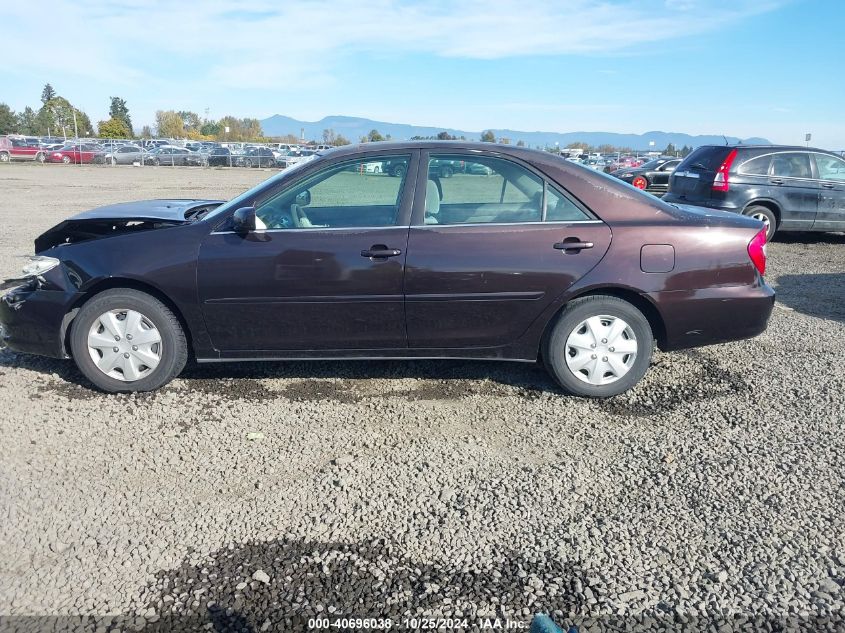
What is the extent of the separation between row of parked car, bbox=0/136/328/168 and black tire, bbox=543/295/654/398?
3739 cm

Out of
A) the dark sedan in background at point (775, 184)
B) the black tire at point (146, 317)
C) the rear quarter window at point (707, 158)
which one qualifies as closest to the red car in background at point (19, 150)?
the rear quarter window at point (707, 158)

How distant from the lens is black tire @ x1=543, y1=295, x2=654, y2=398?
4.29m

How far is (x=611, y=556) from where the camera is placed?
2801mm

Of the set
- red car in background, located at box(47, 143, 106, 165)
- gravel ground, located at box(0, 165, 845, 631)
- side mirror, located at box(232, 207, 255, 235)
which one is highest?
red car in background, located at box(47, 143, 106, 165)

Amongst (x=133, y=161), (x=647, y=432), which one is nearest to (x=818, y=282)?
(x=647, y=432)

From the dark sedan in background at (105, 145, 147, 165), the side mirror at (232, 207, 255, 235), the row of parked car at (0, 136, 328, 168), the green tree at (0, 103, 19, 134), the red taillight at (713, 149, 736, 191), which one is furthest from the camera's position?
the green tree at (0, 103, 19, 134)

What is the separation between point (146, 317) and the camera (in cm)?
430

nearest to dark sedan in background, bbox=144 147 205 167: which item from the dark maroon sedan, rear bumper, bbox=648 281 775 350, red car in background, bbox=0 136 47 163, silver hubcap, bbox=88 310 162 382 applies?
red car in background, bbox=0 136 47 163

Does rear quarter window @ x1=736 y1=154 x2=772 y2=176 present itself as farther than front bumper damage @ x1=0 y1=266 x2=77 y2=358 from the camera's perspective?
Yes

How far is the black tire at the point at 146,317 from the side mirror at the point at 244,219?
30.0 inches

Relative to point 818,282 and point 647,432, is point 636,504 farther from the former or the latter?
point 818,282

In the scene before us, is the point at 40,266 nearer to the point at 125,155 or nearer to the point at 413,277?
the point at 413,277

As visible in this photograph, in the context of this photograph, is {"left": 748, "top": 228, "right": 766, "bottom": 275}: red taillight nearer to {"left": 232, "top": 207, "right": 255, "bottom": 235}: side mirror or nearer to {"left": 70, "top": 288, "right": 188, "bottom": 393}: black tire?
{"left": 232, "top": 207, "right": 255, "bottom": 235}: side mirror

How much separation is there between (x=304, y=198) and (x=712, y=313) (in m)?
2.85
